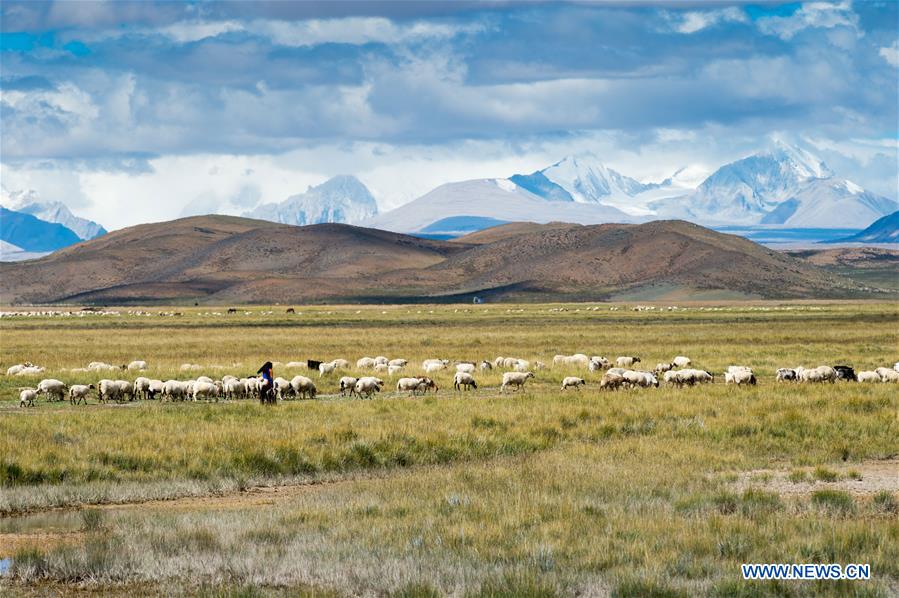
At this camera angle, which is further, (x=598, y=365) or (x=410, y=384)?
(x=598, y=365)

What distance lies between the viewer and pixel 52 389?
32.8 metres

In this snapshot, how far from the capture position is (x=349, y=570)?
520 inches

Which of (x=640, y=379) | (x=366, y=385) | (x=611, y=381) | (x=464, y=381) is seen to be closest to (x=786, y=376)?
(x=640, y=379)

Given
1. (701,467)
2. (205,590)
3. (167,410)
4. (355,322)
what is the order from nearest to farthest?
(205,590)
(701,467)
(167,410)
(355,322)

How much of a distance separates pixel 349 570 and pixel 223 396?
21643 millimetres

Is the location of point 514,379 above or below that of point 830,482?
above

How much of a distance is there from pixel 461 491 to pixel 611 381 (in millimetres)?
17422

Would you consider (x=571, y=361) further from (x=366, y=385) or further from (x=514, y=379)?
(x=366, y=385)

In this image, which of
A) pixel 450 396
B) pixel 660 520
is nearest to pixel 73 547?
pixel 660 520

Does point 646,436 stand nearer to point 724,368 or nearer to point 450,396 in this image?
point 450,396

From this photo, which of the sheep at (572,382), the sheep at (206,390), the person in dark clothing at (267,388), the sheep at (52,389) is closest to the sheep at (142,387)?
the sheep at (206,390)

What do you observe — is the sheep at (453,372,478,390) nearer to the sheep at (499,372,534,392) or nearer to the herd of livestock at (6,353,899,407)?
the herd of livestock at (6,353,899,407)

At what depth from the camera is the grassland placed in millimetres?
13188

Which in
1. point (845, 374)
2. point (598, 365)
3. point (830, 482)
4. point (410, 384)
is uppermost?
point (410, 384)
